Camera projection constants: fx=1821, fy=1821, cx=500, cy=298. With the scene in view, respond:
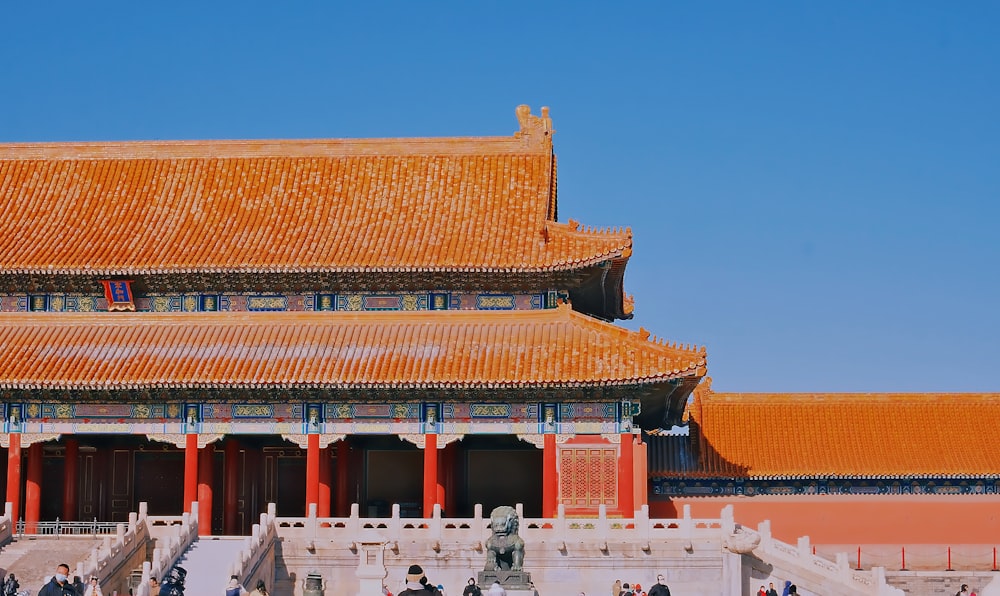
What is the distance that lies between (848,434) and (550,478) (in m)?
11.8

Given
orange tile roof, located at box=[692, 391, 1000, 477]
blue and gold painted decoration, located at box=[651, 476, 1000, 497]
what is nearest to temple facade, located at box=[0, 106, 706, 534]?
blue and gold painted decoration, located at box=[651, 476, 1000, 497]

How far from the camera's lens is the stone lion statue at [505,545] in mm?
35188

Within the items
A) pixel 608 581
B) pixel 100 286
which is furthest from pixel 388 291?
pixel 608 581

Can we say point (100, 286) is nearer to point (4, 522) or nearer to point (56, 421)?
point (56, 421)

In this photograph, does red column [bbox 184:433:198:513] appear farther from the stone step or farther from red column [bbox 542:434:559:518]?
red column [bbox 542:434:559:518]

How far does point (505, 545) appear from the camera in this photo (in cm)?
3519

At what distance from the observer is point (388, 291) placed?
1889 inches

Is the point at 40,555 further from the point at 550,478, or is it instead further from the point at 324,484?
the point at 550,478

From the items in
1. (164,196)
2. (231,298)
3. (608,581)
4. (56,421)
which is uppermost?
(164,196)

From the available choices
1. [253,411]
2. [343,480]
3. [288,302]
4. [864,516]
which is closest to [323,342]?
[288,302]

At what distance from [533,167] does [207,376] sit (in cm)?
1179

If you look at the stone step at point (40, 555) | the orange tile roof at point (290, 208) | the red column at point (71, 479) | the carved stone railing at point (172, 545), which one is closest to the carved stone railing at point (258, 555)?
the carved stone railing at point (172, 545)

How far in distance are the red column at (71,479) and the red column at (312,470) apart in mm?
6769

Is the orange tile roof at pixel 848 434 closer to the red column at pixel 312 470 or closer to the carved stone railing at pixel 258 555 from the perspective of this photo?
the red column at pixel 312 470
